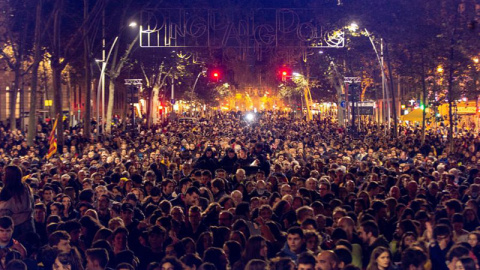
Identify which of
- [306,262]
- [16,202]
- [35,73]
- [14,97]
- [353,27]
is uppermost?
[353,27]

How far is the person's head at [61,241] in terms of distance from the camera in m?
8.30

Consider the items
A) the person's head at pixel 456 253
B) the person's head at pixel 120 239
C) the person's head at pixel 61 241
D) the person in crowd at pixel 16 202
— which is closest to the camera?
the person's head at pixel 456 253

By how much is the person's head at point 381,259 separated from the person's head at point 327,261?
Answer: 1.40ft

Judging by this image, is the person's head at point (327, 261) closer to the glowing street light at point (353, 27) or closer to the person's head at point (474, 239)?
the person's head at point (474, 239)

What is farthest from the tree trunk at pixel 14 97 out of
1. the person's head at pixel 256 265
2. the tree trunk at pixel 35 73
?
the person's head at pixel 256 265

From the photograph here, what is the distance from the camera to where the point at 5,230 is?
8.57 meters

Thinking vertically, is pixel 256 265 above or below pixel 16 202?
below

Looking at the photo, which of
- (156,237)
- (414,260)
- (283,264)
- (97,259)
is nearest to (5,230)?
(97,259)

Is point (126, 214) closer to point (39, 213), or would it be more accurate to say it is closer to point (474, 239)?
point (39, 213)

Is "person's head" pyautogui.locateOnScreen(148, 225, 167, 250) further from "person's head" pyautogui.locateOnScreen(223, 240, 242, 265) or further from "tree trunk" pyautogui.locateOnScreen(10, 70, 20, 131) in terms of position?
"tree trunk" pyautogui.locateOnScreen(10, 70, 20, 131)

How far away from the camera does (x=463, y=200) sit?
515 inches

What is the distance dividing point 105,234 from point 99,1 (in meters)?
24.1

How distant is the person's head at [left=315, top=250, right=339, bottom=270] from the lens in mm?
7406

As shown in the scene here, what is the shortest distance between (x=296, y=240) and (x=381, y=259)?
1273 millimetres
